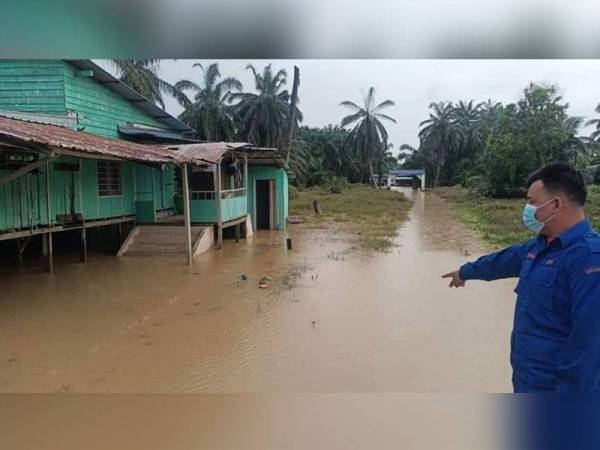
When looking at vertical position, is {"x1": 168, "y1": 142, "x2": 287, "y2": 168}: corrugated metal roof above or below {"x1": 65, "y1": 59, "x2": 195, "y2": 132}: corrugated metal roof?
below

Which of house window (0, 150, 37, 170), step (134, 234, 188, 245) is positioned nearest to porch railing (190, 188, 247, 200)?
step (134, 234, 188, 245)

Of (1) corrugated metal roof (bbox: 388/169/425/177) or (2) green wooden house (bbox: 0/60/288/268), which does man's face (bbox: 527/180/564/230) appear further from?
(1) corrugated metal roof (bbox: 388/169/425/177)

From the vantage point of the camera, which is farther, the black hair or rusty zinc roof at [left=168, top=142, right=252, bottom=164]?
rusty zinc roof at [left=168, top=142, right=252, bottom=164]

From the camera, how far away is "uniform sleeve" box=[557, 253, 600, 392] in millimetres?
1575

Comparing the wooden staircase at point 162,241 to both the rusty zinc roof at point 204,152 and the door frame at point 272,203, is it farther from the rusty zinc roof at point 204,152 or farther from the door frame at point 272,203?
the door frame at point 272,203

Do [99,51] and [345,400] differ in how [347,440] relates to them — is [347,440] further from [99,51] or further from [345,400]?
[99,51]

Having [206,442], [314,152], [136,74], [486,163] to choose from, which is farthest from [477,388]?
[314,152]

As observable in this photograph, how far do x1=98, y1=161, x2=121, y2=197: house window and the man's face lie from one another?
11.2 m

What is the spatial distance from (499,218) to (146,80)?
650 inches

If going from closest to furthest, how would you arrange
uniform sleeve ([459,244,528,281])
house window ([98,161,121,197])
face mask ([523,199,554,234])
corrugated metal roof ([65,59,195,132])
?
1. face mask ([523,199,554,234])
2. uniform sleeve ([459,244,528,281])
3. house window ([98,161,121,197])
4. corrugated metal roof ([65,59,195,132])

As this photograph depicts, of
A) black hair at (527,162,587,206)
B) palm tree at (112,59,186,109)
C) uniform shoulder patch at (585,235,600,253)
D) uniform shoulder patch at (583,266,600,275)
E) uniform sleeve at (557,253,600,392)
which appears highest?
palm tree at (112,59,186,109)

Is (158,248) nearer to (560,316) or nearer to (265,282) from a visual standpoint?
(265,282)

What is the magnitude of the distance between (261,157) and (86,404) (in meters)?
15.1

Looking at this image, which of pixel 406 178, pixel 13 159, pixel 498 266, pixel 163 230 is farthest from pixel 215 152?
pixel 406 178
